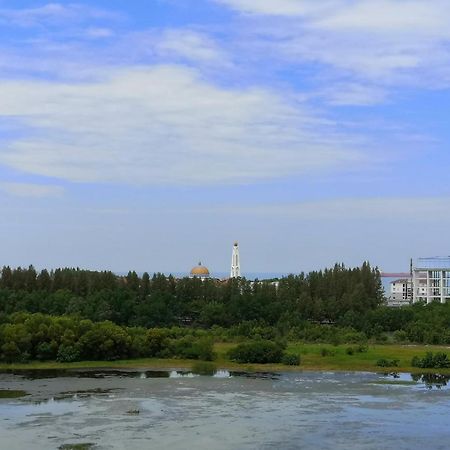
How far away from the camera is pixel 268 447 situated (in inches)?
936

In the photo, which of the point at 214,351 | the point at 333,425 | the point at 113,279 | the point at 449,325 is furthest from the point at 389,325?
the point at 333,425

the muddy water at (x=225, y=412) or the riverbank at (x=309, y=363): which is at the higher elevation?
the riverbank at (x=309, y=363)

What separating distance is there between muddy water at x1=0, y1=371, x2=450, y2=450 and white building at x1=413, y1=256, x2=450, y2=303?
4318 cm

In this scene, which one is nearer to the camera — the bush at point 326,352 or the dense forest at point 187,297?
the bush at point 326,352

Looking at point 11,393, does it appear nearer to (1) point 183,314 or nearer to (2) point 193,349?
(2) point 193,349

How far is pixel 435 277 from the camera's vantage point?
3248 inches

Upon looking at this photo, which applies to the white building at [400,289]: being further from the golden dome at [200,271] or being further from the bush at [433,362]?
the bush at [433,362]

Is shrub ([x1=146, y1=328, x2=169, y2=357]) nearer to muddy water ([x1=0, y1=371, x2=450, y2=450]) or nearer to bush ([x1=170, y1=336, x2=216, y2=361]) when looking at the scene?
bush ([x1=170, y1=336, x2=216, y2=361])

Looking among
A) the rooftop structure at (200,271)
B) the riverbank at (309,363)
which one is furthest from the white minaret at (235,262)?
the riverbank at (309,363)

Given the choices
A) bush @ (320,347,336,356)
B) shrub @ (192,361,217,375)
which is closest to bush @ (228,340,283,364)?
shrub @ (192,361,217,375)

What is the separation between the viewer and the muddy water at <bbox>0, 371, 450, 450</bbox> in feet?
81.3

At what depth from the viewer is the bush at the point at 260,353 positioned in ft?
149

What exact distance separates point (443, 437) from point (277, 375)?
1650 cm

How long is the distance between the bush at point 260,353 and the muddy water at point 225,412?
4.37 metres
